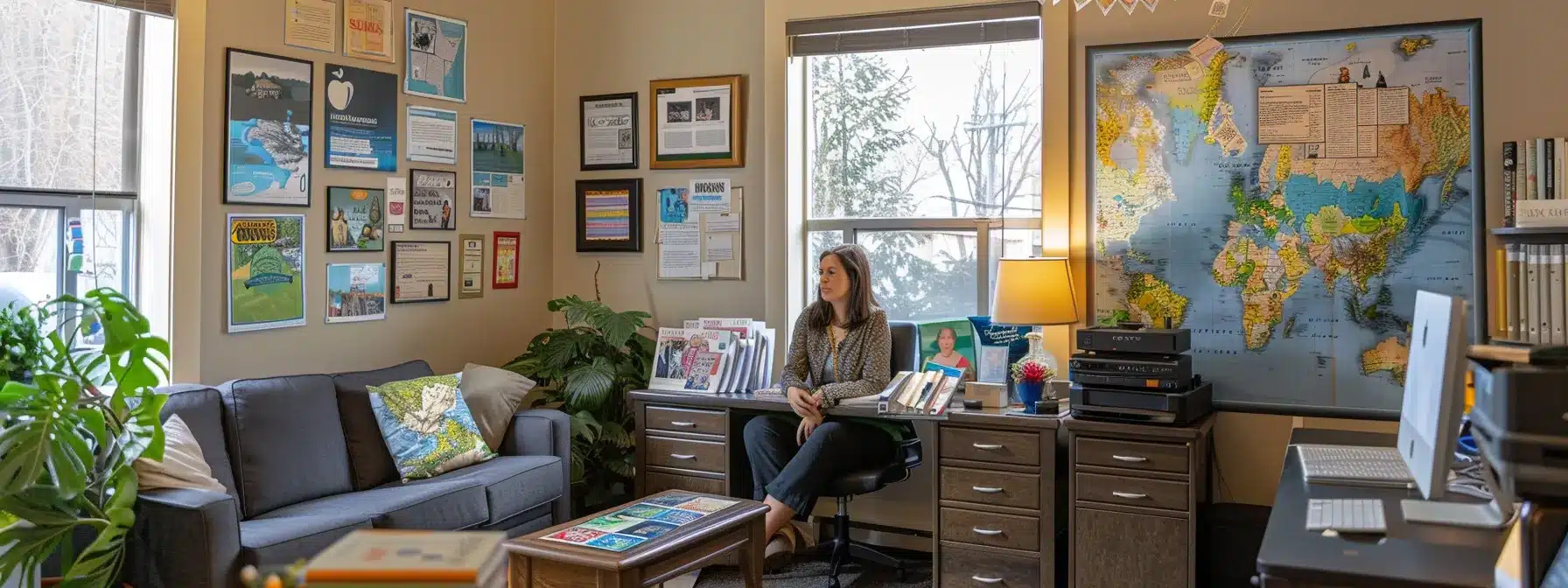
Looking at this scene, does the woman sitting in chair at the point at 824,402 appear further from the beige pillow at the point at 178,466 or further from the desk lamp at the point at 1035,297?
the beige pillow at the point at 178,466

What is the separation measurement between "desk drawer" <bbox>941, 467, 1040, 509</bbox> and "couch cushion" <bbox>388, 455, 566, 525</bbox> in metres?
1.45

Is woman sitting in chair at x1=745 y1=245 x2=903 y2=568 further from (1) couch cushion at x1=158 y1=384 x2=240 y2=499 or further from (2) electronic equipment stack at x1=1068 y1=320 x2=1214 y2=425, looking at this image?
(1) couch cushion at x1=158 y1=384 x2=240 y2=499

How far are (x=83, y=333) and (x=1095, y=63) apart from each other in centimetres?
352

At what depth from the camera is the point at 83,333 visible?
3.54 meters

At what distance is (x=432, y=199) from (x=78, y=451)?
2.08 m

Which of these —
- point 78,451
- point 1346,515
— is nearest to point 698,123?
point 78,451

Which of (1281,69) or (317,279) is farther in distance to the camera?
(317,279)

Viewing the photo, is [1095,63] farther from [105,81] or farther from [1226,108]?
[105,81]

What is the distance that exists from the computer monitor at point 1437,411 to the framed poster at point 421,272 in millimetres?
3659

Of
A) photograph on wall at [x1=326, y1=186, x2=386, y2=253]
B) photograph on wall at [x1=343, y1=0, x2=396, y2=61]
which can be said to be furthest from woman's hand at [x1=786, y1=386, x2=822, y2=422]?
photograph on wall at [x1=343, y1=0, x2=396, y2=61]

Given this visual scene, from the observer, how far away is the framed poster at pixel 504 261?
513cm

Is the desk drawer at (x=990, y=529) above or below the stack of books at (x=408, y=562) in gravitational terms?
below

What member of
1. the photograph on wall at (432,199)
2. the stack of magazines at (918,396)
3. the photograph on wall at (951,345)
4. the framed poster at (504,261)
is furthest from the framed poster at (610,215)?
the stack of magazines at (918,396)

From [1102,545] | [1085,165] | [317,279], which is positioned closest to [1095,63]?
[1085,165]
